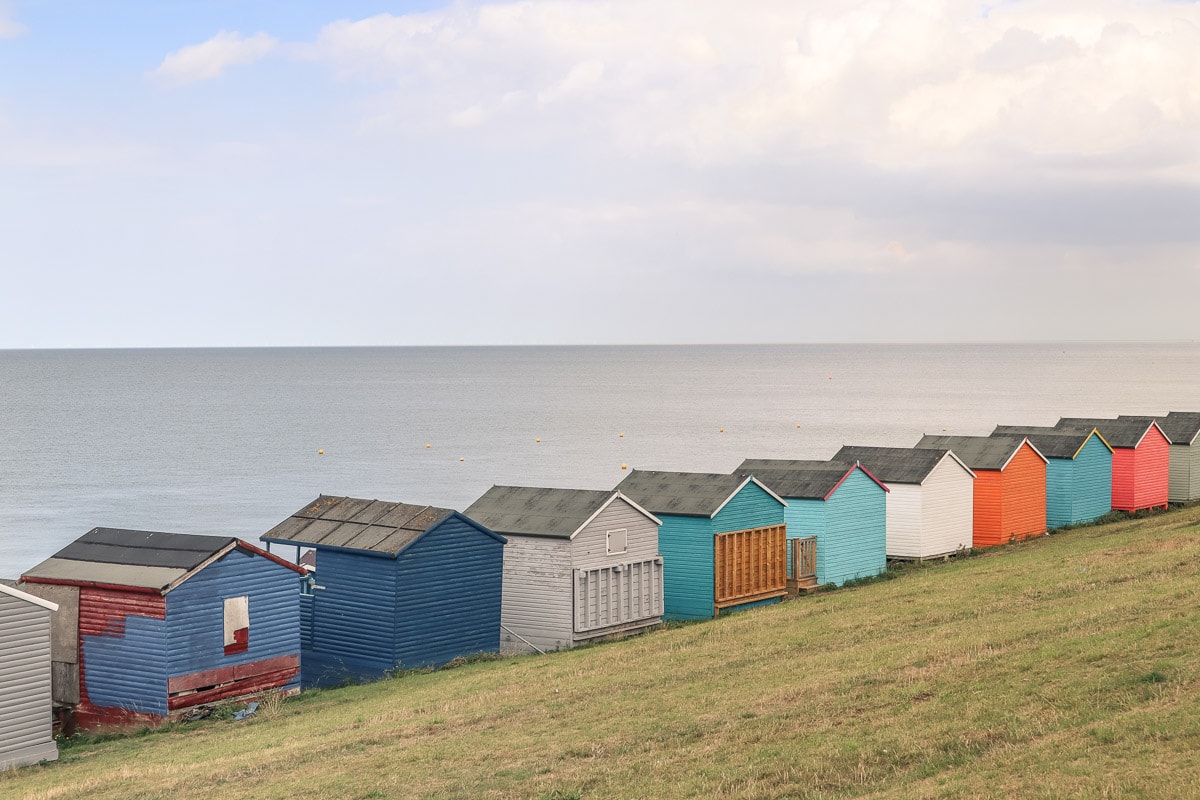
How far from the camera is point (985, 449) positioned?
51.5 metres

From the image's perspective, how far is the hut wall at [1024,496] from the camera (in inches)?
1991

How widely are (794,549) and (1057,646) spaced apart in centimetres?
1927

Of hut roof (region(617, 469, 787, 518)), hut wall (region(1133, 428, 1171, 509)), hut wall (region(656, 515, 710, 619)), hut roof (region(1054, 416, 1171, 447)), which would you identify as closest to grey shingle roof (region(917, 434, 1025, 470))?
hut roof (region(1054, 416, 1171, 447))

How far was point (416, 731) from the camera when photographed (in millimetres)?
23438

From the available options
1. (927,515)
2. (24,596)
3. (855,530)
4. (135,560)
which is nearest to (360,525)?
(135,560)

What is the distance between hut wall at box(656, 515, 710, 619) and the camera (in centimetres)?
3862

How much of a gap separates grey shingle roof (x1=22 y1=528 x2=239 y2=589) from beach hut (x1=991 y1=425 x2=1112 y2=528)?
35975mm

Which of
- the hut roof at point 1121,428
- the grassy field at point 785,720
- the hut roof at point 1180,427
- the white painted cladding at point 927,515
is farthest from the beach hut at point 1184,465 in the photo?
the grassy field at point 785,720

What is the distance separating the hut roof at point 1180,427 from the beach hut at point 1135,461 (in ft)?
3.90

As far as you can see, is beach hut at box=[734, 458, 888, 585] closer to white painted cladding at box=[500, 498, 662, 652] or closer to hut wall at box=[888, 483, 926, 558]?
hut wall at box=[888, 483, 926, 558]

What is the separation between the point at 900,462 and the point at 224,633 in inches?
1095

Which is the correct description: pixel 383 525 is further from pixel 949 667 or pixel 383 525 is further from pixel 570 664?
pixel 949 667

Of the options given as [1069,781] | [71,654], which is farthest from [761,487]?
[1069,781]

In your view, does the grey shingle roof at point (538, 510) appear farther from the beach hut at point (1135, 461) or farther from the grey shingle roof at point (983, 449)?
the beach hut at point (1135, 461)
